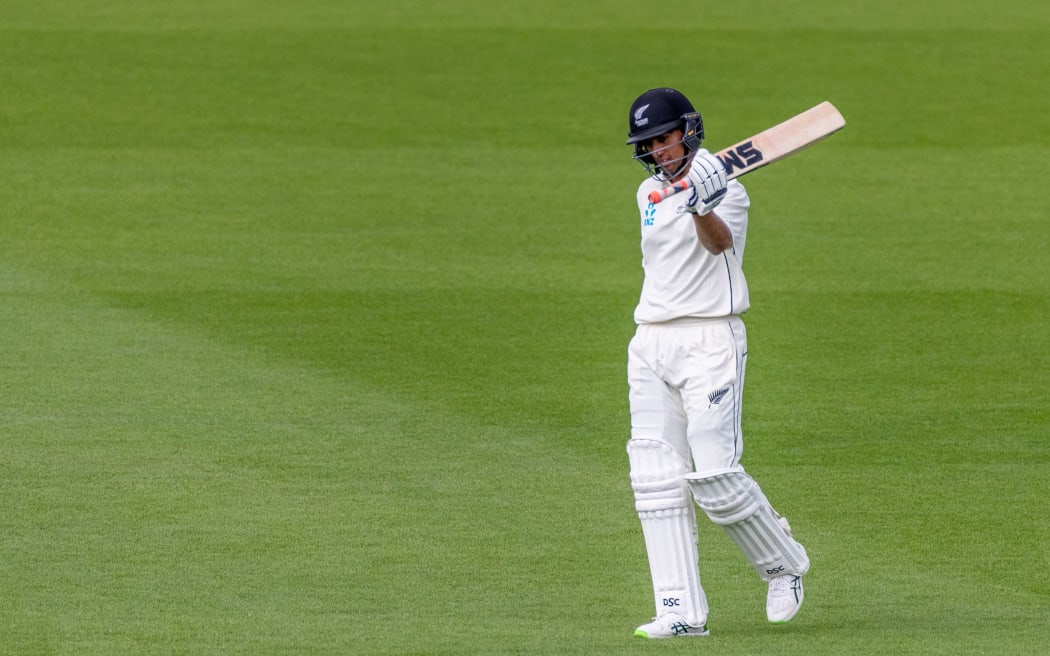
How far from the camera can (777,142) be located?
6.59 metres

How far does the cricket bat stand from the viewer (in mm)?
6461

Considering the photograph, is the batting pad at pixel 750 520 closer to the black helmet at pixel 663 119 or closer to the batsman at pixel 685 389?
the batsman at pixel 685 389

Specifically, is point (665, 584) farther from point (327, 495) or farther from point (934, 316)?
point (934, 316)

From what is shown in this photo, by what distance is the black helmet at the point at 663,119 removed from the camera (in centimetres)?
663

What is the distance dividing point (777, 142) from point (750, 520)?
1.33 m

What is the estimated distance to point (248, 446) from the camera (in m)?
9.67

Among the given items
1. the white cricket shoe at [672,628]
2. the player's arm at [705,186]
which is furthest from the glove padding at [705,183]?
the white cricket shoe at [672,628]

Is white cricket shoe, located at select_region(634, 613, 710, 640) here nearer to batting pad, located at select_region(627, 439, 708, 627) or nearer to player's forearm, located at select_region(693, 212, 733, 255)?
batting pad, located at select_region(627, 439, 708, 627)

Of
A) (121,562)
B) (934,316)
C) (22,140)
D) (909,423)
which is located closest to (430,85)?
(22,140)

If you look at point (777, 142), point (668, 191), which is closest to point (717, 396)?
point (668, 191)

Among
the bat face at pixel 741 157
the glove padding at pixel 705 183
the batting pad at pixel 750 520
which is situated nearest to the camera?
the glove padding at pixel 705 183

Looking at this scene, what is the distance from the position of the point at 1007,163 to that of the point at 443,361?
919cm

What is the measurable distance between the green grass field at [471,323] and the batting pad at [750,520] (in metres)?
0.26

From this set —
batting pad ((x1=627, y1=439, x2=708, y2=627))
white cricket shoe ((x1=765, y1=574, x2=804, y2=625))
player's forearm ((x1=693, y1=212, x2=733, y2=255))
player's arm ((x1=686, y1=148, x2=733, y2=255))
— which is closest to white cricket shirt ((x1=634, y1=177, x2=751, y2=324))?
player's forearm ((x1=693, y1=212, x2=733, y2=255))
